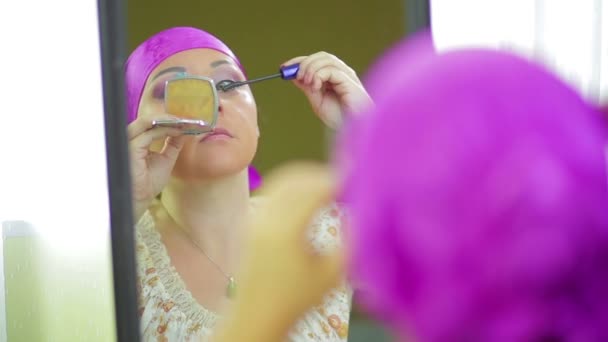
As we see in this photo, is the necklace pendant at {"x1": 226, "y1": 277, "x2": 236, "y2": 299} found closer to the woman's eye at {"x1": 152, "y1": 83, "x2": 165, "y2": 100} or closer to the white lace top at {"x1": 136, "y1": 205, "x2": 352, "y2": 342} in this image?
the white lace top at {"x1": 136, "y1": 205, "x2": 352, "y2": 342}

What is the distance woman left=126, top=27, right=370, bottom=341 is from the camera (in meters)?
0.77

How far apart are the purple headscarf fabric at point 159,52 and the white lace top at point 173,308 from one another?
11 centimetres

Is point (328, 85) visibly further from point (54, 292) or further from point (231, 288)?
point (54, 292)

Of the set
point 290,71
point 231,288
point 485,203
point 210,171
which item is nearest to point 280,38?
point 290,71

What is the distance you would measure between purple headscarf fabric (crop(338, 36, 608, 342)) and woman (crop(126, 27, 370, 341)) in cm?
52

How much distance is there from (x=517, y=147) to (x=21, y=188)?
67cm

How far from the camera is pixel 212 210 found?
0.81 m

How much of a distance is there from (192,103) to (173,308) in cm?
19

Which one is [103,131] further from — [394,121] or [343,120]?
[394,121]

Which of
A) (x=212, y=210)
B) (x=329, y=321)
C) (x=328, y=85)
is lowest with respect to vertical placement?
(x=329, y=321)

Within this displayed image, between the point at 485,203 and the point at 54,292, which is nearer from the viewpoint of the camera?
the point at 485,203

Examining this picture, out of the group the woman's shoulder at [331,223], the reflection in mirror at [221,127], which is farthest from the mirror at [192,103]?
the woman's shoulder at [331,223]

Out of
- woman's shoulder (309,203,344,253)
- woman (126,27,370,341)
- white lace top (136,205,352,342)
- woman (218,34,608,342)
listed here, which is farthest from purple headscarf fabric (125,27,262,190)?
woman (218,34,608,342)

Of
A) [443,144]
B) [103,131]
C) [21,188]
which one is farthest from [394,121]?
[21,188]
